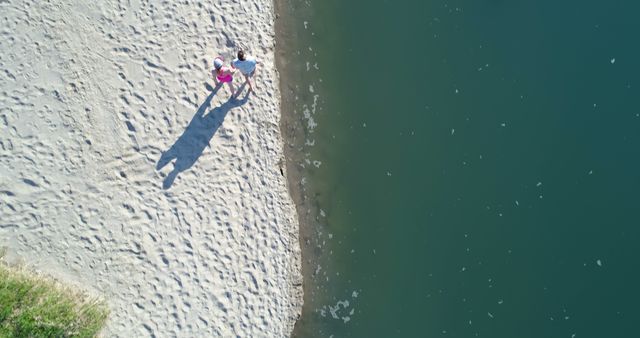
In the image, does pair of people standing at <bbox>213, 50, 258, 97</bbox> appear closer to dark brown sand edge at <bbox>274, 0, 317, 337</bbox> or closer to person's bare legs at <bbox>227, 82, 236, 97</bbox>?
person's bare legs at <bbox>227, 82, 236, 97</bbox>

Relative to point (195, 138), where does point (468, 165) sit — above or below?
above

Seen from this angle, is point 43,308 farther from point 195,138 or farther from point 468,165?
point 468,165

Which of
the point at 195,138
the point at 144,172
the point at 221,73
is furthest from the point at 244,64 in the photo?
the point at 144,172

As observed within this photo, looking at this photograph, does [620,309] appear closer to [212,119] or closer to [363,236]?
[363,236]

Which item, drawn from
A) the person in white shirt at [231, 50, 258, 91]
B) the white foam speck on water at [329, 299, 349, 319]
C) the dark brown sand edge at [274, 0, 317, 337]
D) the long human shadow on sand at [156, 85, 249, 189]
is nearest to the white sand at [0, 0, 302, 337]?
the long human shadow on sand at [156, 85, 249, 189]

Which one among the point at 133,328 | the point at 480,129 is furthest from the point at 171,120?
the point at 480,129

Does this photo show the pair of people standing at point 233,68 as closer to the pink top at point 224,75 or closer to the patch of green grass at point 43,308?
the pink top at point 224,75

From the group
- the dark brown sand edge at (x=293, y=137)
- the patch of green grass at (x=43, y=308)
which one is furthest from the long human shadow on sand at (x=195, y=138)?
the patch of green grass at (x=43, y=308)
